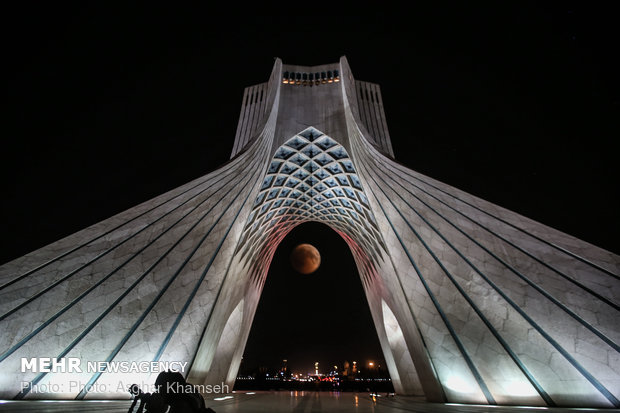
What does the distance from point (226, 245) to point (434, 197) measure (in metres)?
6.33

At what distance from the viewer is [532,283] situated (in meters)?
5.88

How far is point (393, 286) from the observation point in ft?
35.0

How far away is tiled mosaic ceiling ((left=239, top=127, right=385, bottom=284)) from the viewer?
451 inches

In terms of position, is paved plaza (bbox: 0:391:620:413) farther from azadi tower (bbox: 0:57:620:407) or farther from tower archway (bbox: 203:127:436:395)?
tower archway (bbox: 203:127:436:395)

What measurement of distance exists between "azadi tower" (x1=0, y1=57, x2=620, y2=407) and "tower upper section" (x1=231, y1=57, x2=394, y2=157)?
1.26ft

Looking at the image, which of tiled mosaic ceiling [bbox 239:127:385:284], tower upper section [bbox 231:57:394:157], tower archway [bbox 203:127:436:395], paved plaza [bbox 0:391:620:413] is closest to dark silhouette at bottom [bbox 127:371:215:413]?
paved plaza [bbox 0:391:620:413]

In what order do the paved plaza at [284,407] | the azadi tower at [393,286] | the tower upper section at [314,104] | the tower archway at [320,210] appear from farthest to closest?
the tower archway at [320,210], the tower upper section at [314,104], the azadi tower at [393,286], the paved plaza at [284,407]

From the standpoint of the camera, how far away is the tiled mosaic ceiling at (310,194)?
11.4 meters

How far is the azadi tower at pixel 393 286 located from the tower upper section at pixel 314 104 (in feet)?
1.26

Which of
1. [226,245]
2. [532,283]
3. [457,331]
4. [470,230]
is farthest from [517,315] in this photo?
[226,245]
